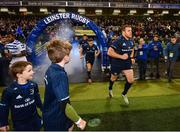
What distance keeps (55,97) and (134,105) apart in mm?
5386

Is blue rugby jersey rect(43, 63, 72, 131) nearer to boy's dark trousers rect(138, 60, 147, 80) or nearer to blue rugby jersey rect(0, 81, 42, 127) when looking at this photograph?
blue rugby jersey rect(0, 81, 42, 127)

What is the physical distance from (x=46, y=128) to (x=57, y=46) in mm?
1028

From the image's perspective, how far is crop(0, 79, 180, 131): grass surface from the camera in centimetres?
709

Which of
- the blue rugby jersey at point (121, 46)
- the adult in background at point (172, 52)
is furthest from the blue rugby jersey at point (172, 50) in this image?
the blue rugby jersey at point (121, 46)

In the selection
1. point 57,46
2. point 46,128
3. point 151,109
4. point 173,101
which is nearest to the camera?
point 57,46

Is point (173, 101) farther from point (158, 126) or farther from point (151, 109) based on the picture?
point (158, 126)

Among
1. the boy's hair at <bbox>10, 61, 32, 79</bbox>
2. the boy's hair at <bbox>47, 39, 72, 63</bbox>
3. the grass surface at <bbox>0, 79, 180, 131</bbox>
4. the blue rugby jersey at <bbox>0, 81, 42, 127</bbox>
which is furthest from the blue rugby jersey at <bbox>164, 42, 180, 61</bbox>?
the boy's hair at <bbox>47, 39, 72, 63</bbox>

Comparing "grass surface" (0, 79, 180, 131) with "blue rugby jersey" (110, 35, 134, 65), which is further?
"blue rugby jersey" (110, 35, 134, 65)

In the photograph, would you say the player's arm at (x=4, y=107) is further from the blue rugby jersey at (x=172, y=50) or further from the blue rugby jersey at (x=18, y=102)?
the blue rugby jersey at (x=172, y=50)

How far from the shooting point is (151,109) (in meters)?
8.45

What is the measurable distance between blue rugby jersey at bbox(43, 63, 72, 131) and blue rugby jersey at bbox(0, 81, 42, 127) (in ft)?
1.43

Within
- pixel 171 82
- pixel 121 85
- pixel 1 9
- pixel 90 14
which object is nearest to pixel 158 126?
pixel 121 85

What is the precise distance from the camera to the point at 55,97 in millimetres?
3863

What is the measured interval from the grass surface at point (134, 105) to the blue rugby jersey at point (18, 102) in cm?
264
